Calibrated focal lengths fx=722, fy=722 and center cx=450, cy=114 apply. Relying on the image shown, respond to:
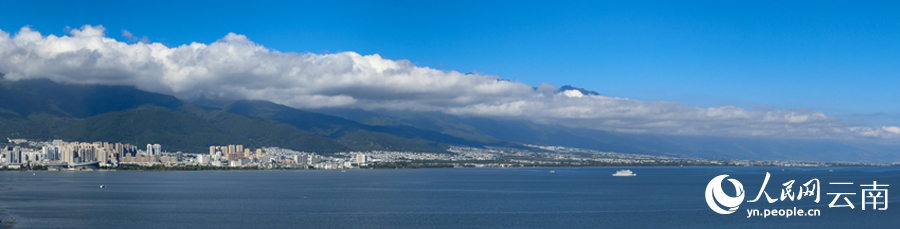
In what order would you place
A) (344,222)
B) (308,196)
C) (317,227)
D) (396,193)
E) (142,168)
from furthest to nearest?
(142,168)
(396,193)
(308,196)
(344,222)
(317,227)

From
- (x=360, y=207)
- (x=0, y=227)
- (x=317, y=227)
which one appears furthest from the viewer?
(x=360, y=207)

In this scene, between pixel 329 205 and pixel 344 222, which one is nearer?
pixel 344 222

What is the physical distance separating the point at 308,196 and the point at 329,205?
570 inches

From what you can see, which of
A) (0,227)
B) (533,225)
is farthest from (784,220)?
(0,227)

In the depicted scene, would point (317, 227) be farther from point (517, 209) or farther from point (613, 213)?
point (613, 213)

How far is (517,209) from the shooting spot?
207 ft

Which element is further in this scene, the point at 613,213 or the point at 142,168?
the point at 142,168

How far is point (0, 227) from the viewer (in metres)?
46.0

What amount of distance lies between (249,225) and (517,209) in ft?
77.3

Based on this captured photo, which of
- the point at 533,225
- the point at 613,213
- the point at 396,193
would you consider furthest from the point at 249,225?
the point at 396,193

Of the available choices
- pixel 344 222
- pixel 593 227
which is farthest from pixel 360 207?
pixel 593 227

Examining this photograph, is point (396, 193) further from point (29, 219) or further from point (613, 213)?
point (29, 219)

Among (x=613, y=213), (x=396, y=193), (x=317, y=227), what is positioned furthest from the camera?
(x=396, y=193)

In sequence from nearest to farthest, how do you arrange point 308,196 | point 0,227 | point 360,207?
point 0,227 < point 360,207 < point 308,196
